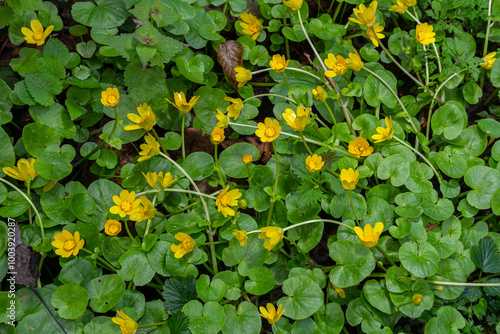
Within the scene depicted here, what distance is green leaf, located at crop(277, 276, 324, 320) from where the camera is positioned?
1799 millimetres

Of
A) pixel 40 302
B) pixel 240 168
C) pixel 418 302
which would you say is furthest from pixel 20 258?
pixel 418 302

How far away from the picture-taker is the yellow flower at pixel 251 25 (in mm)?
2398

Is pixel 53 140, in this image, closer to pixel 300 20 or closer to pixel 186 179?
pixel 186 179

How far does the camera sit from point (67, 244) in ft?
6.03

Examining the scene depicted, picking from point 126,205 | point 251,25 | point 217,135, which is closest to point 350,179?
point 217,135

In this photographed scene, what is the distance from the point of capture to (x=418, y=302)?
1706 mm

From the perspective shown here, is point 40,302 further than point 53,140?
No

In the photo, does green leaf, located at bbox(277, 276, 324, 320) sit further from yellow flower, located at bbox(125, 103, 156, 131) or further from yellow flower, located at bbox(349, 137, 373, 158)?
yellow flower, located at bbox(125, 103, 156, 131)

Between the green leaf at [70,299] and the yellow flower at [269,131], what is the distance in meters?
1.13

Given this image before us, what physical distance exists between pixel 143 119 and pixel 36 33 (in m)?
0.81

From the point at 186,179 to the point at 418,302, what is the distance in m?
1.30

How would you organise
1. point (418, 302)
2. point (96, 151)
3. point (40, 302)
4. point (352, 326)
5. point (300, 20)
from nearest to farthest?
point (418, 302), point (40, 302), point (352, 326), point (96, 151), point (300, 20)

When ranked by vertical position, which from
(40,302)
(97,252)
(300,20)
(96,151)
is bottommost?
(40,302)

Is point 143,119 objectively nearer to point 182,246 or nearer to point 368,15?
point 182,246
